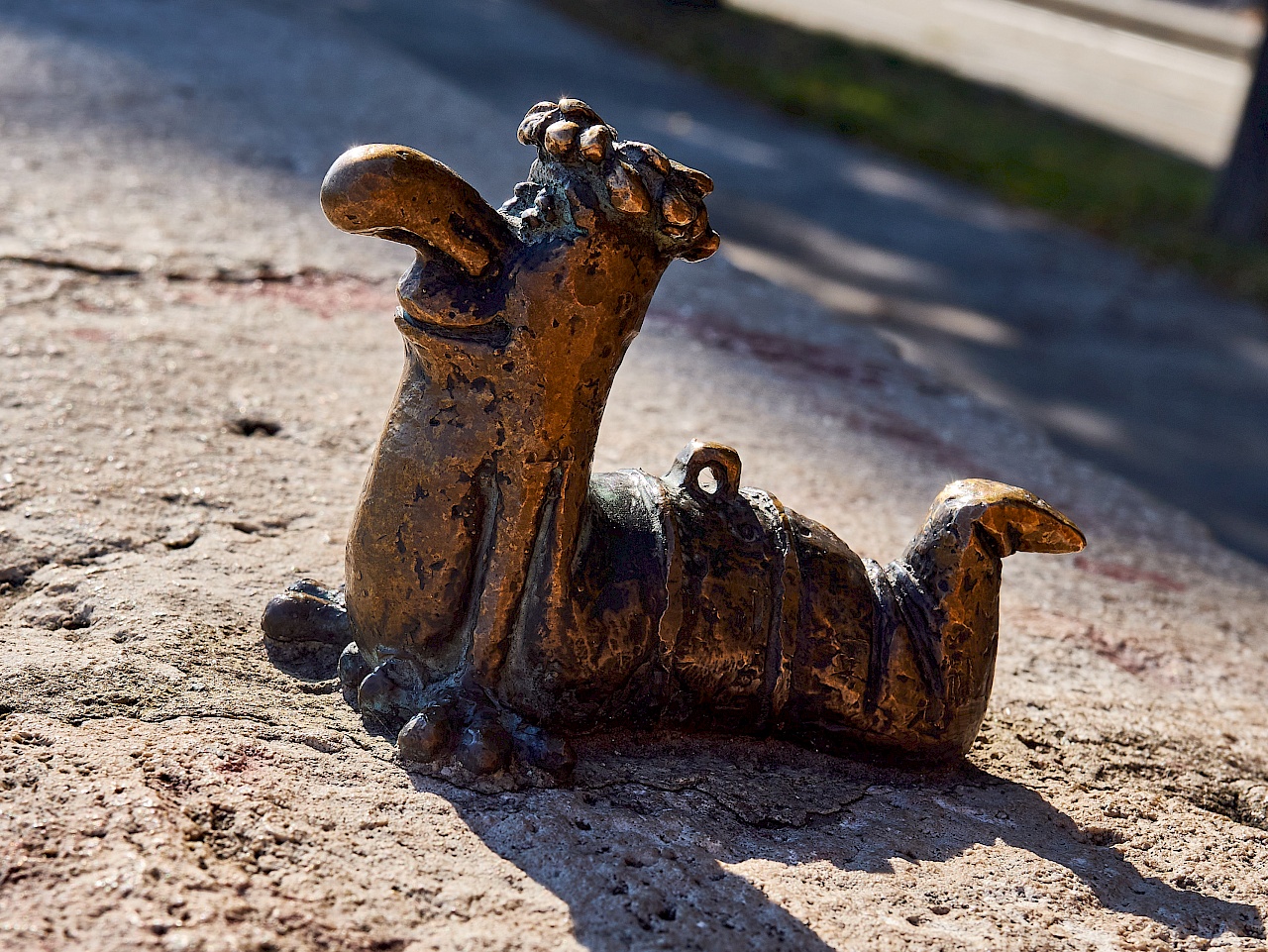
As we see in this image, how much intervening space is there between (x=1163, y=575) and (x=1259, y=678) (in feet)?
1.26

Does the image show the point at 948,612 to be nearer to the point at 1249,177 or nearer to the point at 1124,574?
the point at 1124,574

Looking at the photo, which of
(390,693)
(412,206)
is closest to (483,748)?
(390,693)

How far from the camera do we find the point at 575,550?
56.7 inches

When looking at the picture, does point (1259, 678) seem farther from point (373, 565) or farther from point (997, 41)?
point (997, 41)

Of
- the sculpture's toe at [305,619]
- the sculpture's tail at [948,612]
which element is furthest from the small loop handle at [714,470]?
the sculpture's toe at [305,619]

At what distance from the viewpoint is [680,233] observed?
4.42ft

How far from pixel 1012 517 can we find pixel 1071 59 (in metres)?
8.26

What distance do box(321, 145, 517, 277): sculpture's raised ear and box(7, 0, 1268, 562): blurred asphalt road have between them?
2.20 metres

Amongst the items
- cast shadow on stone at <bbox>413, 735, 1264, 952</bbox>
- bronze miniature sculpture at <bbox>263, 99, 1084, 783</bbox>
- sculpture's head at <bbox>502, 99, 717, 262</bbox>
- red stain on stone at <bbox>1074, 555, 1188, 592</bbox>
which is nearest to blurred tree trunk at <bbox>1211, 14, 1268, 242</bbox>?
red stain on stone at <bbox>1074, 555, 1188, 592</bbox>

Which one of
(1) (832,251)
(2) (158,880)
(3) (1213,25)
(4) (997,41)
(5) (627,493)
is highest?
(3) (1213,25)

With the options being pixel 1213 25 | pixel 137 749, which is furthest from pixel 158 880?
pixel 1213 25

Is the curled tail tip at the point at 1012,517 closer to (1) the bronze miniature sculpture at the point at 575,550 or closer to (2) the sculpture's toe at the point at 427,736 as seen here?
Result: (1) the bronze miniature sculpture at the point at 575,550

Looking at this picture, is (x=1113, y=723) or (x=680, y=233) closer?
(x=680, y=233)

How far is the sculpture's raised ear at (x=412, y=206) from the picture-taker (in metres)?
1.29
